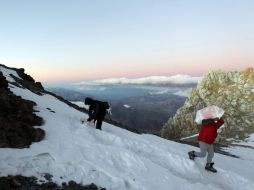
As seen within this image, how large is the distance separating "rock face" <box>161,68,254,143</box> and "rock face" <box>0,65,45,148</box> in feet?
390

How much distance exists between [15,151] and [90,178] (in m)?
3.34

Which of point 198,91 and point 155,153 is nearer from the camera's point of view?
point 155,153

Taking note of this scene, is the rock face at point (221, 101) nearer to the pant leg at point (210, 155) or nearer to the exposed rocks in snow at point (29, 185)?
the pant leg at point (210, 155)

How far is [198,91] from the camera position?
175875mm

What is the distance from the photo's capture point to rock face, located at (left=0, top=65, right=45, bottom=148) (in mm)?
15133

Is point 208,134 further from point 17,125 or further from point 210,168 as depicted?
point 17,125

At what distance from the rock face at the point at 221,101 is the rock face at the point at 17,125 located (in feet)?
390

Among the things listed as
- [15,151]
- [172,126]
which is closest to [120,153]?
[15,151]

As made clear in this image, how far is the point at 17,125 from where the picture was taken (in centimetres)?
1672

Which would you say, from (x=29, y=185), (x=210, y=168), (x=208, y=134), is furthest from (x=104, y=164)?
(x=210, y=168)

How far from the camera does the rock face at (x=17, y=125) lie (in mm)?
15133

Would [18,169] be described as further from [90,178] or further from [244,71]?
[244,71]

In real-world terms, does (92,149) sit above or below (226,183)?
above

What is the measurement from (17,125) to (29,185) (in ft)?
17.4
